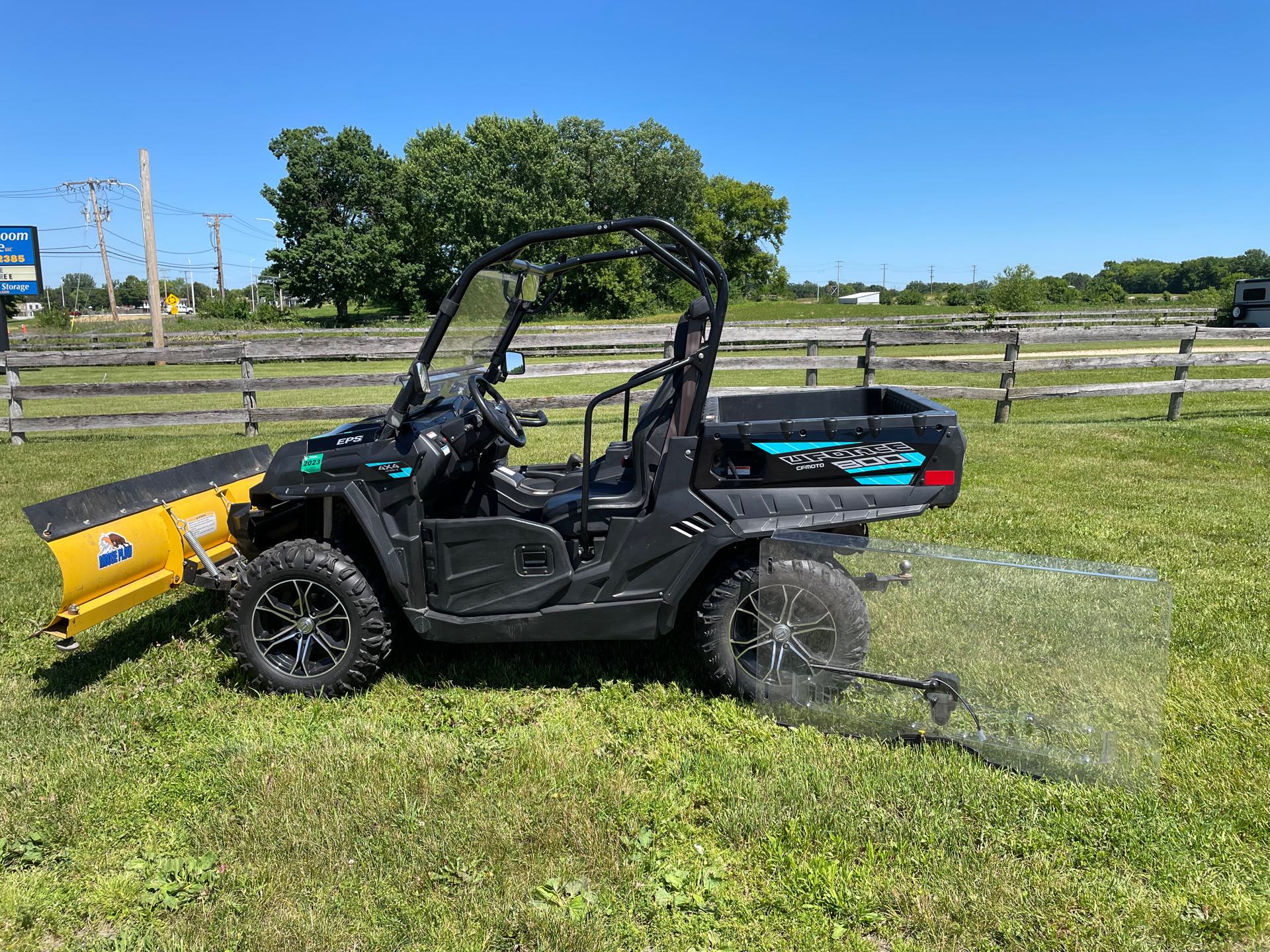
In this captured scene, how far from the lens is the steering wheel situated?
12.0ft

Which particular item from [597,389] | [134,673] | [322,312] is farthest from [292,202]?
[134,673]

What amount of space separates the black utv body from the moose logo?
535mm

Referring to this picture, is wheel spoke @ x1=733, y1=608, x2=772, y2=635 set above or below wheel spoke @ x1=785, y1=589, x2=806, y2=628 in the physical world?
below

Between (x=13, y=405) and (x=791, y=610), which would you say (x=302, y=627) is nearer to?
(x=791, y=610)

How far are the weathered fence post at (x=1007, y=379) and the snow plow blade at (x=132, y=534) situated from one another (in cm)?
964

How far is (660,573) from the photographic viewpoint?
3531mm

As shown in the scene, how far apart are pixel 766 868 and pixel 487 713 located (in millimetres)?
1479

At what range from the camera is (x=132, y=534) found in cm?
392

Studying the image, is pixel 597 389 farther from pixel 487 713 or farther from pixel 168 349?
pixel 487 713

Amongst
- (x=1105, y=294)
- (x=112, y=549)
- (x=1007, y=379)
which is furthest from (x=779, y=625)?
(x=1105, y=294)

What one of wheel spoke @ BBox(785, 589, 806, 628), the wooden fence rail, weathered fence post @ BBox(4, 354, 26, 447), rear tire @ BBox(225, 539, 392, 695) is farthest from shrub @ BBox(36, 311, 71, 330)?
wheel spoke @ BBox(785, 589, 806, 628)

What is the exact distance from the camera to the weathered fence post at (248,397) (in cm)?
1146

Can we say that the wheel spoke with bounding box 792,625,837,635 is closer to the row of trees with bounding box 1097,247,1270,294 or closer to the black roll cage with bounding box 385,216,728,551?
the black roll cage with bounding box 385,216,728,551

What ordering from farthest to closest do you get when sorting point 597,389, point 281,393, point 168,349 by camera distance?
point 281,393
point 597,389
point 168,349
